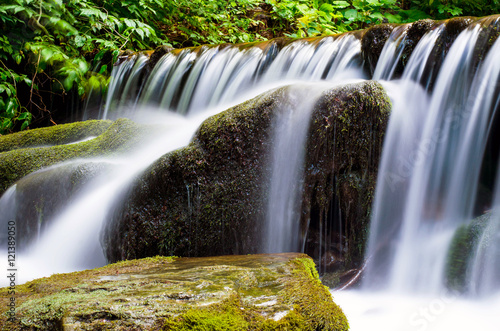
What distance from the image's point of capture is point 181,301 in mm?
1435

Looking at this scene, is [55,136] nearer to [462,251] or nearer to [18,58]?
[18,58]

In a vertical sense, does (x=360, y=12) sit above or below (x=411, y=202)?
above

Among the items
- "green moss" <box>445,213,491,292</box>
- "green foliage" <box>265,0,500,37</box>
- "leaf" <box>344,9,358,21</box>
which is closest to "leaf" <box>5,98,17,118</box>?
"green foliage" <box>265,0,500,37</box>

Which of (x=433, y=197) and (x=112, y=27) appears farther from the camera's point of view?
(x=112, y=27)

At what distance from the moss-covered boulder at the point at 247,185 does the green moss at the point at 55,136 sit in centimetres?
242

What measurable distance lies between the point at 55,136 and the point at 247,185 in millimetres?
3319

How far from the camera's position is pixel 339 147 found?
9.18 ft

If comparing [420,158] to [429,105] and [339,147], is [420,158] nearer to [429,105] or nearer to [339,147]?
[429,105]

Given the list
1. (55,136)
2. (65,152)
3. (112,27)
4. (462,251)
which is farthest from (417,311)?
(112,27)

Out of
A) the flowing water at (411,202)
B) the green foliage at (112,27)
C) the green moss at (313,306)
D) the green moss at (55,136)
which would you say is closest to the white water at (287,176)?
the flowing water at (411,202)

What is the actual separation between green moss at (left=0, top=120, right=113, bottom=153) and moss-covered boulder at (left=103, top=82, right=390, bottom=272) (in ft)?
7.94

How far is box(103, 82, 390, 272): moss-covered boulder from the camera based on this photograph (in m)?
2.81

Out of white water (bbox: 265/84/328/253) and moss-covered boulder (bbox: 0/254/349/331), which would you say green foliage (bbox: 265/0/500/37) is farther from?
moss-covered boulder (bbox: 0/254/349/331)

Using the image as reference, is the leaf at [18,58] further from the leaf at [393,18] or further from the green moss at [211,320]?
the leaf at [393,18]
